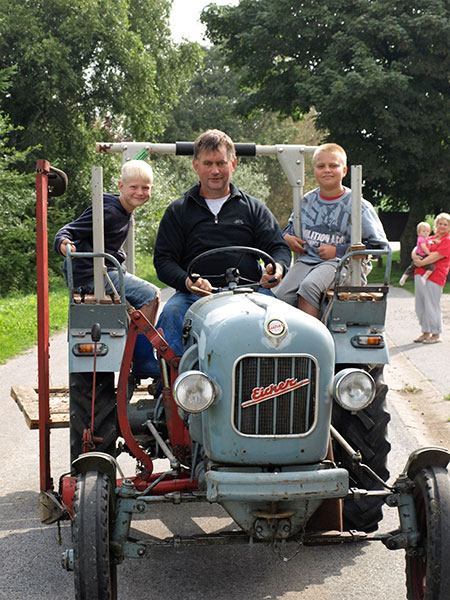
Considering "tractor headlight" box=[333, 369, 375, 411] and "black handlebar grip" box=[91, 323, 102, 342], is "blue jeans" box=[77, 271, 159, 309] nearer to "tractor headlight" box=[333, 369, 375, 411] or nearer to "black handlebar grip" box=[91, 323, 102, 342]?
"black handlebar grip" box=[91, 323, 102, 342]

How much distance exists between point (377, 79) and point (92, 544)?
78.4 ft

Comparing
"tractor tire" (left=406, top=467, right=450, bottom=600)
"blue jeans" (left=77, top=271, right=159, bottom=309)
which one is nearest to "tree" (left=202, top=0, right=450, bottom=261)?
"blue jeans" (left=77, top=271, right=159, bottom=309)

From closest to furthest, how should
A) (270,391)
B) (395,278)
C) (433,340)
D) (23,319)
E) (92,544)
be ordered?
(92,544) → (270,391) → (433,340) → (23,319) → (395,278)

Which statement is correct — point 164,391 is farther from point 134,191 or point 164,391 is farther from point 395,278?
point 395,278

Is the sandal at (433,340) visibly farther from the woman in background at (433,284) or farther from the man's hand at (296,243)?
the man's hand at (296,243)

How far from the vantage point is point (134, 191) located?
18.6ft

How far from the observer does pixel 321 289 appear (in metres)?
5.25

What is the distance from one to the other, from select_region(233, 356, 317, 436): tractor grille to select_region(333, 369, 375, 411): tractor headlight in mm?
139

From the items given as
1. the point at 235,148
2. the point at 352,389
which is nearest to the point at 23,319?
the point at 235,148

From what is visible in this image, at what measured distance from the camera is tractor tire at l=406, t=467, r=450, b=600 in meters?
3.53

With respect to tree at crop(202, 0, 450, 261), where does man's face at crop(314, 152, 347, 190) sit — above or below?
below

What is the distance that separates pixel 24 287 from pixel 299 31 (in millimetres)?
13800

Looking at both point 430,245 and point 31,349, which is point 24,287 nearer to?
point 31,349

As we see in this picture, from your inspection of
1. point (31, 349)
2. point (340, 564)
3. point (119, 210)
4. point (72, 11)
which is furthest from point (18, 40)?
point (340, 564)
